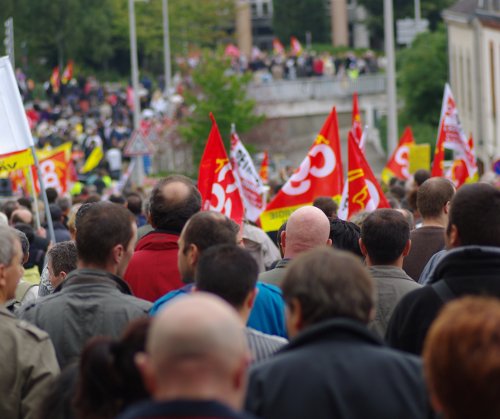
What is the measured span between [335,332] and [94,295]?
1842 millimetres

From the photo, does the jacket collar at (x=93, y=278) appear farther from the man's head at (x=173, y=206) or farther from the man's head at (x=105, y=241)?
the man's head at (x=173, y=206)

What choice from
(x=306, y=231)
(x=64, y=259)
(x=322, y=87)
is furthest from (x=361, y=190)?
(x=322, y=87)

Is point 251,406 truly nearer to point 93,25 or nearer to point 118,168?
point 118,168

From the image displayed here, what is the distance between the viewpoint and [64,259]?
8.24m

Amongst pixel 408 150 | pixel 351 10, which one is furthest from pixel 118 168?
pixel 351 10

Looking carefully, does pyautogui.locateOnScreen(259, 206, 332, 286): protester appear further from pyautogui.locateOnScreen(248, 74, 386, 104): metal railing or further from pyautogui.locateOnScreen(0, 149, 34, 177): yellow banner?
pyautogui.locateOnScreen(248, 74, 386, 104): metal railing

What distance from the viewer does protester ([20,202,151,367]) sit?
6406mm

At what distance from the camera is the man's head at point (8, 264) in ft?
21.0

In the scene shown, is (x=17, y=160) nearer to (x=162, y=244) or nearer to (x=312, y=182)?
(x=312, y=182)

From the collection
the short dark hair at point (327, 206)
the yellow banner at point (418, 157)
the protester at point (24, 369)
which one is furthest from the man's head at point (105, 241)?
the yellow banner at point (418, 157)

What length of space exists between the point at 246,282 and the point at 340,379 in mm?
1103

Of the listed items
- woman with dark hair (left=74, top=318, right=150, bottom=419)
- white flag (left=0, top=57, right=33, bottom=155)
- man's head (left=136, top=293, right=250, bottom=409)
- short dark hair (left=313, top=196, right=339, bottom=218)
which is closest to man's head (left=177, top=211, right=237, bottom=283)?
woman with dark hair (left=74, top=318, right=150, bottom=419)

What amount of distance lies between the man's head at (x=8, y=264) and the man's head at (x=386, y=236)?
1.80 metres

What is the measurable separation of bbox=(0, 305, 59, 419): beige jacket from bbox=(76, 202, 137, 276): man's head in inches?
21.9
